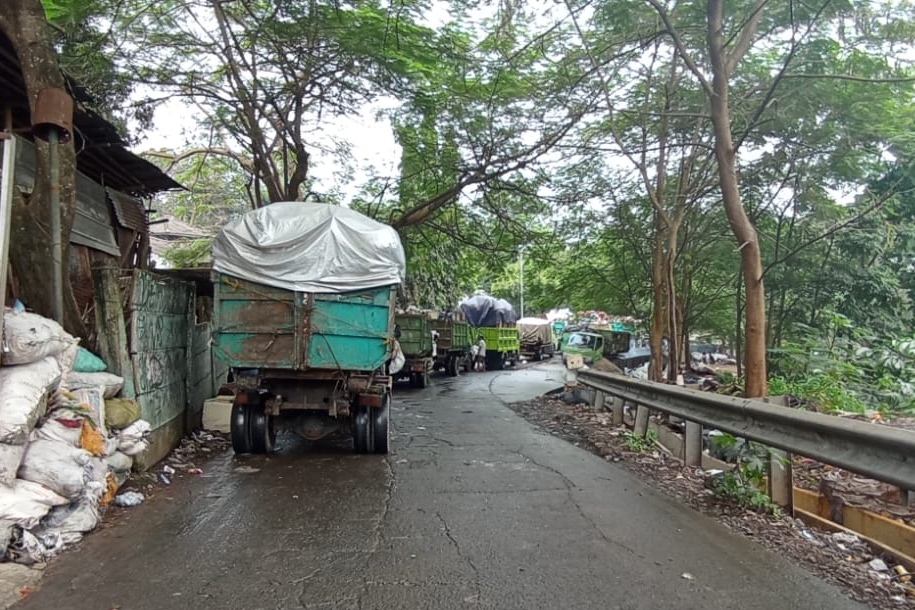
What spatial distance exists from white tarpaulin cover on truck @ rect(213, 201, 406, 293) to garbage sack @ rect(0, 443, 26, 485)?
3.67 metres

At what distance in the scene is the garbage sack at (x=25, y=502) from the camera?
3783 mm

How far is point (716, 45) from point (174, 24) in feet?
29.8

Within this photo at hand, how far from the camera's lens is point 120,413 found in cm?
568

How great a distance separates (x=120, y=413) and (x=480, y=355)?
69.0 ft

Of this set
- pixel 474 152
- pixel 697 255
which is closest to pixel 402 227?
pixel 474 152

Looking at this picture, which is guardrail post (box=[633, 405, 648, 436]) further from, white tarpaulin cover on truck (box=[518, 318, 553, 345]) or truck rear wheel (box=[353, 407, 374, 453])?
white tarpaulin cover on truck (box=[518, 318, 553, 345])

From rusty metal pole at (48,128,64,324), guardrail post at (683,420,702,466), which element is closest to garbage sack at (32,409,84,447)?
rusty metal pole at (48,128,64,324)

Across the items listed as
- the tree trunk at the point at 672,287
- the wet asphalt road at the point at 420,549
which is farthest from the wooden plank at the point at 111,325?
the tree trunk at the point at 672,287

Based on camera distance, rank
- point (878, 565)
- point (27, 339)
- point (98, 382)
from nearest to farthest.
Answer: point (878, 565), point (27, 339), point (98, 382)

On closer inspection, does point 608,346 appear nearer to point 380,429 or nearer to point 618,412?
point 618,412

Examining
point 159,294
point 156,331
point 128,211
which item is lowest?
point 156,331

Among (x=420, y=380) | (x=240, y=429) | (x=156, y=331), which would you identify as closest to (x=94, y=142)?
(x=156, y=331)

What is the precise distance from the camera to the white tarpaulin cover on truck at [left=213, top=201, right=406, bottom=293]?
24.5 ft

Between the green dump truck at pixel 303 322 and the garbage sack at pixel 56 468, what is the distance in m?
2.85
